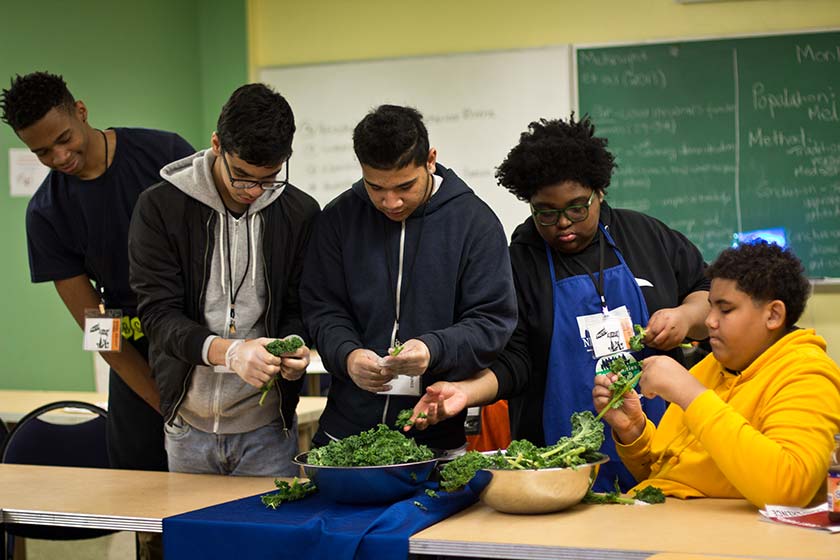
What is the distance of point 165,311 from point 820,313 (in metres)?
4.01

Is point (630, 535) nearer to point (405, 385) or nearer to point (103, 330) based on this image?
point (405, 385)

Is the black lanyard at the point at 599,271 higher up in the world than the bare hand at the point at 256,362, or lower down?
higher up

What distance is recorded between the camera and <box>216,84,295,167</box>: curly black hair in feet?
8.05

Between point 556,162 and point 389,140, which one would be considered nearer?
point 389,140

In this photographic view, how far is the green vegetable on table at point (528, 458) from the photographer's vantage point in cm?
220

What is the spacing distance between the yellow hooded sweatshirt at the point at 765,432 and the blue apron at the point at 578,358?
28 cm

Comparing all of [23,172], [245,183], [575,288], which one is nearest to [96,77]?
[23,172]

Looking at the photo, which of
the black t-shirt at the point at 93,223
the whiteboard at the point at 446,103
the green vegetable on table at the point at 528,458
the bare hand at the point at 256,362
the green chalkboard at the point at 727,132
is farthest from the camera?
the whiteboard at the point at 446,103

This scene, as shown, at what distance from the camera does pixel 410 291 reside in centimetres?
255

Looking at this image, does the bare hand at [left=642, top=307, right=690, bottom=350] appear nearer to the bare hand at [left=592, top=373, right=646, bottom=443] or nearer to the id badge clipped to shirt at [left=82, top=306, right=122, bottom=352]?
the bare hand at [left=592, top=373, right=646, bottom=443]

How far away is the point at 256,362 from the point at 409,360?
0.38 meters

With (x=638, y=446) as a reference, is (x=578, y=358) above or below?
above

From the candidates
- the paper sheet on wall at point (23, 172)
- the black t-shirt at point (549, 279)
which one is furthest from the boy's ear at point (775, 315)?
the paper sheet on wall at point (23, 172)

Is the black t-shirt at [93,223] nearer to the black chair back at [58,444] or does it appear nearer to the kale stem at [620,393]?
the black chair back at [58,444]
